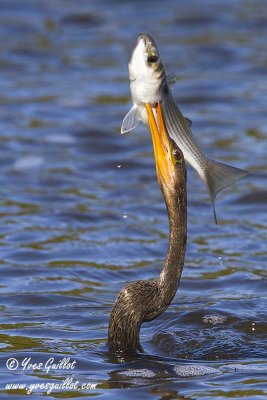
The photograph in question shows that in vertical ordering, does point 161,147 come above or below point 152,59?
below

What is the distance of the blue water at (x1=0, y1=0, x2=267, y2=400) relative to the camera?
6.50 meters

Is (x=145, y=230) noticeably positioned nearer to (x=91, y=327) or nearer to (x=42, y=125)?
(x=91, y=327)

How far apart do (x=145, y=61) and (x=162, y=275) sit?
1.20 meters

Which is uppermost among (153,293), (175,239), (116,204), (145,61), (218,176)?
(145,61)

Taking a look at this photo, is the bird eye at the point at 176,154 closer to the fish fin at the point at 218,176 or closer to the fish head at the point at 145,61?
the fish fin at the point at 218,176

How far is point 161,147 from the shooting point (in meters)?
6.45

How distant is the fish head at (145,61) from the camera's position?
6191 millimetres

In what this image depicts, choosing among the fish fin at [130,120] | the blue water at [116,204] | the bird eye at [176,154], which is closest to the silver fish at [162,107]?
the fish fin at [130,120]

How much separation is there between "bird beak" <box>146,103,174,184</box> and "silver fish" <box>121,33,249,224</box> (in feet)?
0.11

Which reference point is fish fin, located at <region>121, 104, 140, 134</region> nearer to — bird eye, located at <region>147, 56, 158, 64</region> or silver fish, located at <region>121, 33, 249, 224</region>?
silver fish, located at <region>121, 33, 249, 224</region>

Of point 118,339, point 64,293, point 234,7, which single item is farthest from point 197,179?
point 234,7

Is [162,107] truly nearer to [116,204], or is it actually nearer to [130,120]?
[130,120]

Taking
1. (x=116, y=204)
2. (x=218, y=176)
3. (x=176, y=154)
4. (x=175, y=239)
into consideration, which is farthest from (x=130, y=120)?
(x=116, y=204)

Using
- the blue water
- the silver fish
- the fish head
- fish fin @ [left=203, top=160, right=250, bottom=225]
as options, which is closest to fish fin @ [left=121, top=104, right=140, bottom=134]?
the silver fish
